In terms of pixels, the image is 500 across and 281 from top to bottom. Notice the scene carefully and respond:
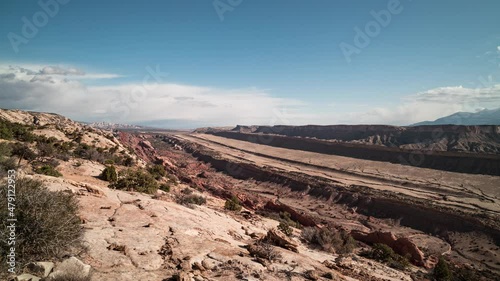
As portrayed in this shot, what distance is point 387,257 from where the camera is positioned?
16.1 meters

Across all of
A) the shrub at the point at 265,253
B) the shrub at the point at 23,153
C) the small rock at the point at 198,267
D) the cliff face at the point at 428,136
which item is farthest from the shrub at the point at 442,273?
the cliff face at the point at 428,136

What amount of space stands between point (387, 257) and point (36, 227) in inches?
688

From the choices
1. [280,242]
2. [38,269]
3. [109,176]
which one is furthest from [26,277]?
[109,176]

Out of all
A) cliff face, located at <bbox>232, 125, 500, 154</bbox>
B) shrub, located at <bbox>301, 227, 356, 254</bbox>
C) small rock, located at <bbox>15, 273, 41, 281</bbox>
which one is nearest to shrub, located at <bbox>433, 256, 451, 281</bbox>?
shrub, located at <bbox>301, 227, 356, 254</bbox>

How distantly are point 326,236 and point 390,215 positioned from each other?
22.7m

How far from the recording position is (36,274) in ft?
17.3

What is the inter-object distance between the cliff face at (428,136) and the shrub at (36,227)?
9060cm

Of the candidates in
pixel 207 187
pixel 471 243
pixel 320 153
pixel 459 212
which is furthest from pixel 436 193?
pixel 320 153

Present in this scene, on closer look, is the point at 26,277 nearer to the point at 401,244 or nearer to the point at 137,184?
the point at 137,184

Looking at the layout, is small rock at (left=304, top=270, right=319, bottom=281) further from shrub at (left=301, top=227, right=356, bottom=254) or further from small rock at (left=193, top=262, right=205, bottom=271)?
shrub at (left=301, top=227, right=356, bottom=254)

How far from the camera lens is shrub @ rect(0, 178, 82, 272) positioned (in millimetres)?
5684

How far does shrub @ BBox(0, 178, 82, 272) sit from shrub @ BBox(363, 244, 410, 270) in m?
16.3

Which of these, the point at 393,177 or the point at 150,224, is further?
the point at 393,177

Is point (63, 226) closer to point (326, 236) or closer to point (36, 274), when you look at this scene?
point (36, 274)
